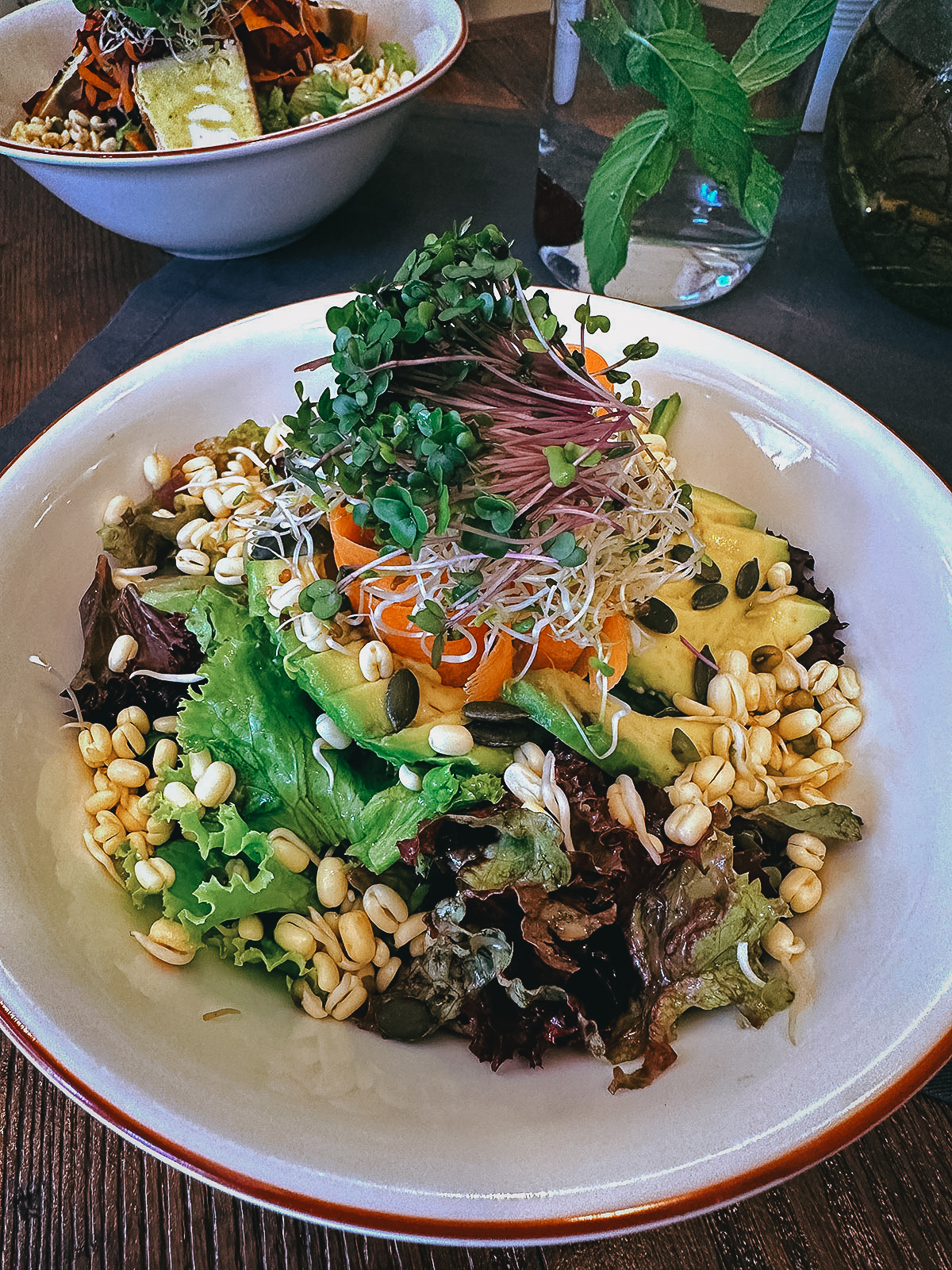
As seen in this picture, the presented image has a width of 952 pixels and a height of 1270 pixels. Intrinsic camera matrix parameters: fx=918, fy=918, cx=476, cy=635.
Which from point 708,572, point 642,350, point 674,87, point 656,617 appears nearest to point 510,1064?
point 656,617

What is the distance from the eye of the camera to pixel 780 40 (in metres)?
1.53

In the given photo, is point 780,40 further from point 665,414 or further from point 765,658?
point 765,658

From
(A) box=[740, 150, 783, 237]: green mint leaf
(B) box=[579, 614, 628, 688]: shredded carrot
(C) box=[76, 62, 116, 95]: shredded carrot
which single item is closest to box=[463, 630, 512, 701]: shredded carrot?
(B) box=[579, 614, 628, 688]: shredded carrot

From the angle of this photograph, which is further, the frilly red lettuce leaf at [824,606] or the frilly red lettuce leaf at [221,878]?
the frilly red lettuce leaf at [824,606]

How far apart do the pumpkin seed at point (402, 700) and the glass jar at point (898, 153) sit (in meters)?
1.38

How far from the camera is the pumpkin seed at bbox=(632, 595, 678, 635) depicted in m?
1.28

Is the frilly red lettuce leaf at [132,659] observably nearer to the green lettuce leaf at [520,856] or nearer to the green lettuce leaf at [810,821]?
the green lettuce leaf at [520,856]

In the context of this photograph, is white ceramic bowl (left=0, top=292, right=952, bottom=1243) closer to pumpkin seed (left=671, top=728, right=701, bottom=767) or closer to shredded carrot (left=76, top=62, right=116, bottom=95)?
pumpkin seed (left=671, top=728, right=701, bottom=767)

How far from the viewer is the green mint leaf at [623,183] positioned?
4.96 ft

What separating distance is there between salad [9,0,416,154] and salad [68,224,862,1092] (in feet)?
3.48

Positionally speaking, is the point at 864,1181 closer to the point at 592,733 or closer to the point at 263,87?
the point at 592,733

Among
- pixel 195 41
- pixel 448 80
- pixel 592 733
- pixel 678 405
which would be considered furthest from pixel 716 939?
pixel 448 80

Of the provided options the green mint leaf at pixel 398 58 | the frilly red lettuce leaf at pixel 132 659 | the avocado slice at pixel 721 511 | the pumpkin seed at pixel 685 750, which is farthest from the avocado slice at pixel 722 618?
A: the green mint leaf at pixel 398 58

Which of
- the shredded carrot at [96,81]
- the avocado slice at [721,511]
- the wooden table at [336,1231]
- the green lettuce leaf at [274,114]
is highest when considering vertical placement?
the shredded carrot at [96,81]
